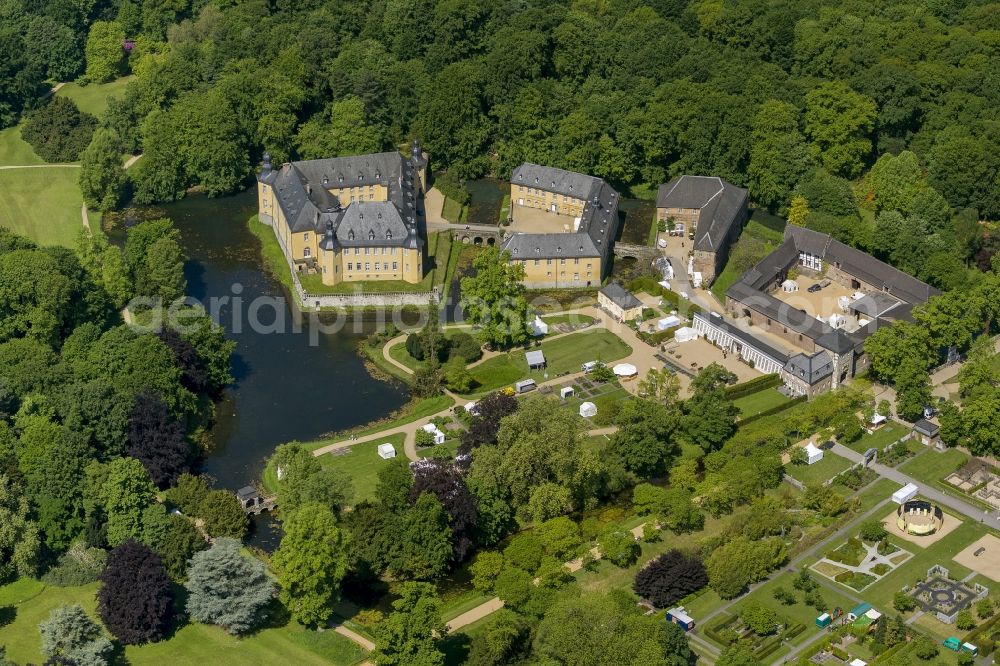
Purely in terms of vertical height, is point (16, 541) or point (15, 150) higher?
point (15, 150)

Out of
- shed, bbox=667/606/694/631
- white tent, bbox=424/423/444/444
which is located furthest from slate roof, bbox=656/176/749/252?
shed, bbox=667/606/694/631

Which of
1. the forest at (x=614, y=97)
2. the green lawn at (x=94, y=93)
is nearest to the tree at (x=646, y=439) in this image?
the forest at (x=614, y=97)

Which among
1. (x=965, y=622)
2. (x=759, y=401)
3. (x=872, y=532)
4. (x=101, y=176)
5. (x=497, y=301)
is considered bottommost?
(x=965, y=622)

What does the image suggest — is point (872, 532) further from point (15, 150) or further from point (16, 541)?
point (15, 150)

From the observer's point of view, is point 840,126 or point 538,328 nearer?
point 538,328

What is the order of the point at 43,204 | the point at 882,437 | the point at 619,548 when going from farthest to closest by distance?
the point at 43,204, the point at 882,437, the point at 619,548

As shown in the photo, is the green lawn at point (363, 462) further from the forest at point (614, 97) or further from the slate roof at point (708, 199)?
the forest at point (614, 97)

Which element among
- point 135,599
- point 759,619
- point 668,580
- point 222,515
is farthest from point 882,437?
point 135,599
